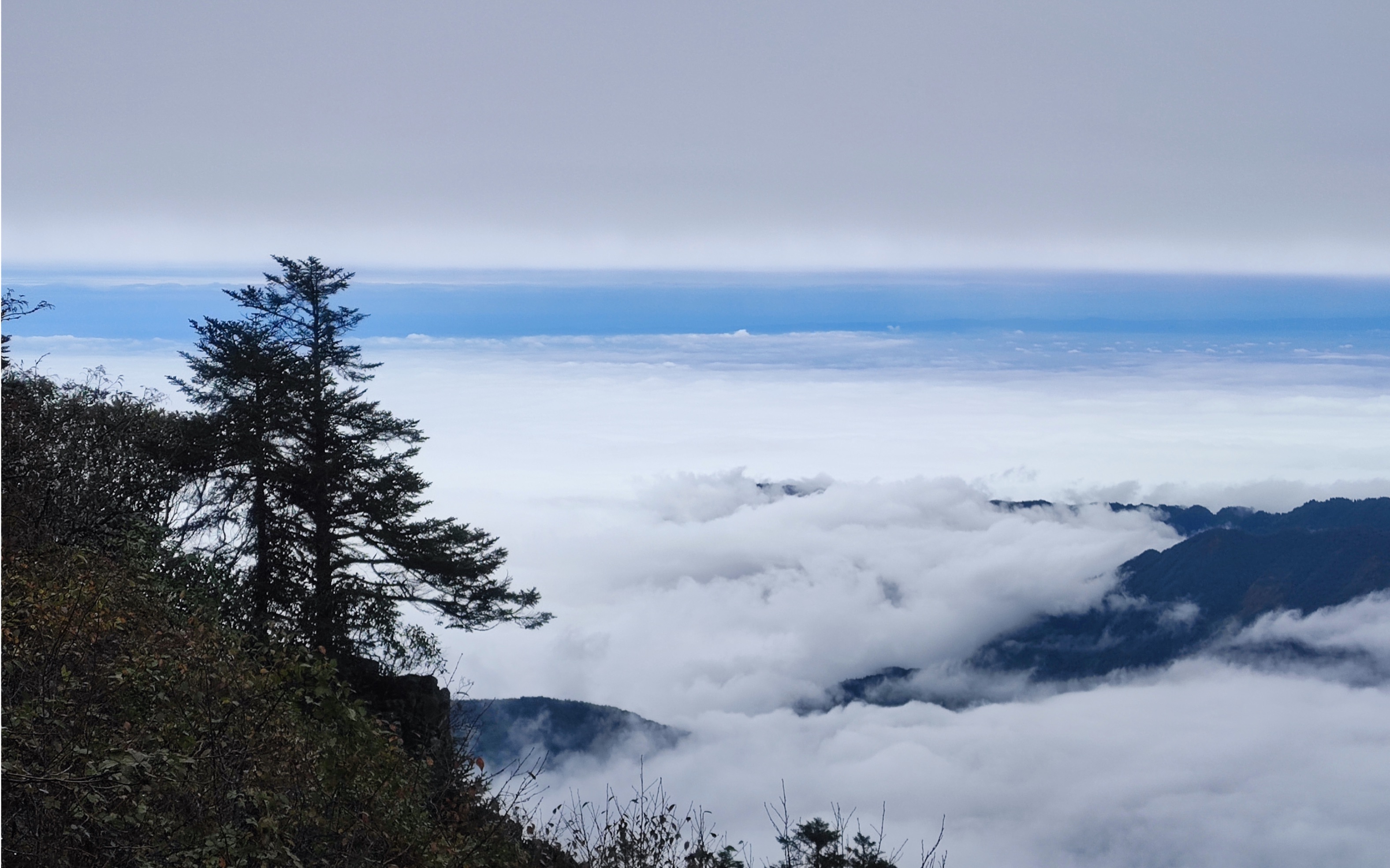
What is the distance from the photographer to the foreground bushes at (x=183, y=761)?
20.9 feet

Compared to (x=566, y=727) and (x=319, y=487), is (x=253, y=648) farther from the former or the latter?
(x=566, y=727)

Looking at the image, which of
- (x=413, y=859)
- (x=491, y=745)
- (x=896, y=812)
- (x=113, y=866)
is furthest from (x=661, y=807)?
(x=896, y=812)

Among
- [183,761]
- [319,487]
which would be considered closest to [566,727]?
→ [319,487]

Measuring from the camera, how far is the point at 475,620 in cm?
2512

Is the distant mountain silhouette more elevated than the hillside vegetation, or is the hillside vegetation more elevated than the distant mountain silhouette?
the hillside vegetation

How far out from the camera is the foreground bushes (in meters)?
6.38

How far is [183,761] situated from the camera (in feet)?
23.1

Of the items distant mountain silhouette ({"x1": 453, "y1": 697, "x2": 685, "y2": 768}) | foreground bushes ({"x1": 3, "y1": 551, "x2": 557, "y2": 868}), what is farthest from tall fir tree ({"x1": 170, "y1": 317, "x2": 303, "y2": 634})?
distant mountain silhouette ({"x1": 453, "y1": 697, "x2": 685, "y2": 768})

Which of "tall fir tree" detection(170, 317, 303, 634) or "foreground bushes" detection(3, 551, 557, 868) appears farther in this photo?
"tall fir tree" detection(170, 317, 303, 634)

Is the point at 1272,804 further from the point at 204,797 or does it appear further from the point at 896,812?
the point at 204,797

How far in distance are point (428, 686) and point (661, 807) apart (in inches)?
445

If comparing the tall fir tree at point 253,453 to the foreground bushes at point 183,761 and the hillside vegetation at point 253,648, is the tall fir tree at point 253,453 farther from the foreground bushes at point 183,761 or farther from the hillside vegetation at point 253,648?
the foreground bushes at point 183,761

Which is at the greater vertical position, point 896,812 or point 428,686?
point 428,686

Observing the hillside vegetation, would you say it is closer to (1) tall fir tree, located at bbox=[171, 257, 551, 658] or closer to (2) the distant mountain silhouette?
(1) tall fir tree, located at bbox=[171, 257, 551, 658]
